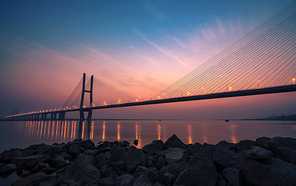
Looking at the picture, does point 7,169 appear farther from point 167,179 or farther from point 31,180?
point 167,179

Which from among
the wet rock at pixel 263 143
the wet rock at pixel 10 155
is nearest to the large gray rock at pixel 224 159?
the wet rock at pixel 263 143

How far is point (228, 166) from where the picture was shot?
12.5 feet

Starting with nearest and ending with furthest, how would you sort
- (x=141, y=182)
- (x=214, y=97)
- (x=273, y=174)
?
(x=273, y=174), (x=141, y=182), (x=214, y=97)

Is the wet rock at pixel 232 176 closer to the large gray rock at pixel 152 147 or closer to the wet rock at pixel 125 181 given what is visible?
the wet rock at pixel 125 181

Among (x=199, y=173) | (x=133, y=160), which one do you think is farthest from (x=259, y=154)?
(x=133, y=160)

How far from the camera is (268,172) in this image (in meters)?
3.14

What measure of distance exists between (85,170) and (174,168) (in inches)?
97.1

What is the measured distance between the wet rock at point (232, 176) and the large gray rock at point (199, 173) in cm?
30

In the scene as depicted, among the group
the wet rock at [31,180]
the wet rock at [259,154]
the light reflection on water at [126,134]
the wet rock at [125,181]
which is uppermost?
the wet rock at [259,154]

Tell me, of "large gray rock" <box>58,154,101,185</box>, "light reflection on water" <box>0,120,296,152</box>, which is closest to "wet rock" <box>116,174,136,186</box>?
"large gray rock" <box>58,154,101,185</box>

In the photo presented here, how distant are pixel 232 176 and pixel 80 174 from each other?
3.63 m

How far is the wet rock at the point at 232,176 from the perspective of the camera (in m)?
3.23

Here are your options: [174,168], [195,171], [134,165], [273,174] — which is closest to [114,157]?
[134,165]

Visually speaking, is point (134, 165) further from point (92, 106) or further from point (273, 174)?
point (92, 106)
